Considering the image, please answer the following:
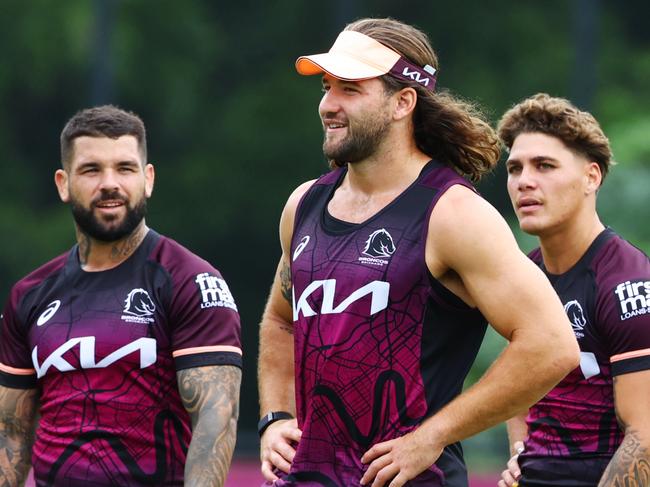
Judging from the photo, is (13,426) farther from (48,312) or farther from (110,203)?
(110,203)

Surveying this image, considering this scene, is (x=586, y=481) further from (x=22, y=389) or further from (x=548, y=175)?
(x=22, y=389)

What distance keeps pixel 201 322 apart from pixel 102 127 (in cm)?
89

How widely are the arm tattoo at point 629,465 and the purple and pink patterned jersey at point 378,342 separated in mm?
711

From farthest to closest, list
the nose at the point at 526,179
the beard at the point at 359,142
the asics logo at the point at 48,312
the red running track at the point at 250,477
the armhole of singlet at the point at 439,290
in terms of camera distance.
Result: the red running track at the point at 250,477
the nose at the point at 526,179
the asics logo at the point at 48,312
the beard at the point at 359,142
the armhole of singlet at the point at 439,290

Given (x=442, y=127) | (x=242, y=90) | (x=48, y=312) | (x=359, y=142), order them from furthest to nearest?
(x=242, y=90) → (x=48, y=312) → (x=442, y=127) → (x=359, y=142)

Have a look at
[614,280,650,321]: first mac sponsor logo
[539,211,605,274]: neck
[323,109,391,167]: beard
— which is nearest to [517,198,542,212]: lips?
[539,211,605,274]: neck

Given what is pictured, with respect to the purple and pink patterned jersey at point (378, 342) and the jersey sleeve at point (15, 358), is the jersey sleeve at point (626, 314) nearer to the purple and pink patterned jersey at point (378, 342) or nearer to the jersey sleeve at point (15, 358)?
the purple and pink patterned jersey at point (378, 342)

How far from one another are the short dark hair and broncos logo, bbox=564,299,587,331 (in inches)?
67.4

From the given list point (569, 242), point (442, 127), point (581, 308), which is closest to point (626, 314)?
point (581, 308)

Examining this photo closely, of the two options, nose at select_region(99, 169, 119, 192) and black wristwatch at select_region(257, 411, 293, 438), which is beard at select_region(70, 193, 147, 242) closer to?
nose at select_region(99, 169, 119, 192)

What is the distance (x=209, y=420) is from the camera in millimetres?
5160

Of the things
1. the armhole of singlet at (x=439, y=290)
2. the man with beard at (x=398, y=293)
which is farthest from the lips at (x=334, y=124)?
the armhole of singlet at (x=439, y=290)

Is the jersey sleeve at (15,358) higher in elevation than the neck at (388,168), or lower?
lower

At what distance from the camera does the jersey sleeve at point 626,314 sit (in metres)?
5.07
